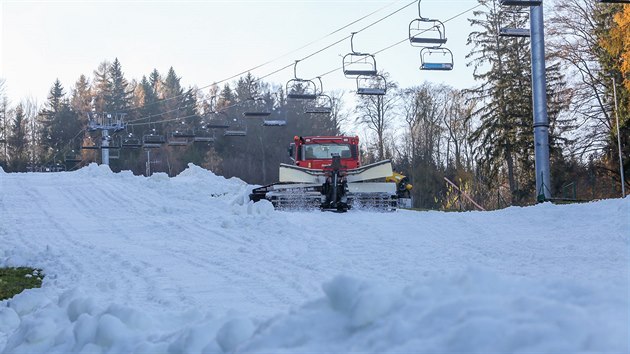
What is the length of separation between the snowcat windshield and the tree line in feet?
13.4

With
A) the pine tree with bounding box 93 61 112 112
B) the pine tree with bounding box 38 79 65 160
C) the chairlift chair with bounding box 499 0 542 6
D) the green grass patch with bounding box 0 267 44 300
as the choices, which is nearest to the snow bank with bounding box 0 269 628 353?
the green grass patch with bounding box 0 267 44 300

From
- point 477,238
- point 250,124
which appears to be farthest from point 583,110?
point 250,124

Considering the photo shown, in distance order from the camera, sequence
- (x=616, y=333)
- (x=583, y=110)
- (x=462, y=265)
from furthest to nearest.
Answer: (x=583, y=110) < (x=462, y=265) < (x=616, y=333)

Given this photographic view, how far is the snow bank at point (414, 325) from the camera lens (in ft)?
9.70

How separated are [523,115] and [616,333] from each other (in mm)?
41116

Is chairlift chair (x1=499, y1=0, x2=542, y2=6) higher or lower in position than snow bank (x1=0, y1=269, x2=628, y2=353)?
higher

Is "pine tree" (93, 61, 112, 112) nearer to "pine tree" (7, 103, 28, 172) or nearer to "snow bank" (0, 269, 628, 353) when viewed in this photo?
"pine tree" (7, 103, 28, 172)

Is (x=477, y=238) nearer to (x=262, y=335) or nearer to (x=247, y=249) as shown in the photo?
(x=247, y=249)

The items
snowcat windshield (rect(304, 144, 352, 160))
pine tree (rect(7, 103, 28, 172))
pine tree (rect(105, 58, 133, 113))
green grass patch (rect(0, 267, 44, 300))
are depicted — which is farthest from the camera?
pine tree (rect(105, 58, 133, 113))

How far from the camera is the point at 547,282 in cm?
368

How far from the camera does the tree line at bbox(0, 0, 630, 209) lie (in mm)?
36750

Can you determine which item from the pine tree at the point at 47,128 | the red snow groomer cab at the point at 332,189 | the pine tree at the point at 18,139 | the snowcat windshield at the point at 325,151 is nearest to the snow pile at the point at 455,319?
the red snow groomer cab at the point at 332,189

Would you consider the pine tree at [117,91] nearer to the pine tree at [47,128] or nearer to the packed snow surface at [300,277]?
the pine tree at [47,128]

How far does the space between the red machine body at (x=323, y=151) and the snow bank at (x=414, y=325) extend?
19434mm
